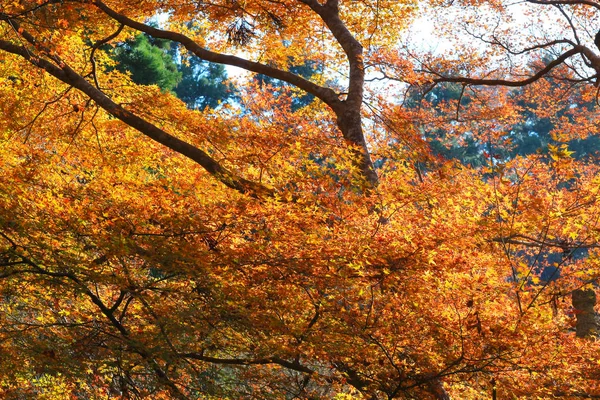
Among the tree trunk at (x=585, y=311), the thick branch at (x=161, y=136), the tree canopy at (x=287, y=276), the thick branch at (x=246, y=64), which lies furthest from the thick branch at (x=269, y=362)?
the tree trunk at (x=585, y=311)

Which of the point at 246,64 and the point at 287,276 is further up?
the point at 246,64

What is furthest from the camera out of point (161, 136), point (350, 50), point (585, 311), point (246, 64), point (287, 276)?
point (585, 311)

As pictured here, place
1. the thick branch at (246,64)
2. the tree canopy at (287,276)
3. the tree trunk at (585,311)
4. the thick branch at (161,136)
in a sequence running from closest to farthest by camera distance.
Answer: the tree canopy at (287,276) → the thick branch at (161,136) → the thick branch at (246,64) → the tree trunk at (585,311)

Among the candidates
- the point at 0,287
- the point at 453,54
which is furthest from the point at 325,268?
the point at 453,54

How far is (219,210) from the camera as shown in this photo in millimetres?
5477

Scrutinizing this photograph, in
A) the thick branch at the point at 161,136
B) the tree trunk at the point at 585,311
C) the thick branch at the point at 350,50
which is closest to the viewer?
the thick branch at the point at 161,136

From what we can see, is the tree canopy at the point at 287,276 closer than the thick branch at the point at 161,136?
Yes

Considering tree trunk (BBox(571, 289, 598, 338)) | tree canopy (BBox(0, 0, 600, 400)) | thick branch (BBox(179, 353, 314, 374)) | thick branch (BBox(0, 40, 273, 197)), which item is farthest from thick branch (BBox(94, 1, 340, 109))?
tree trunk (BBox(571, 289, 598, 338))

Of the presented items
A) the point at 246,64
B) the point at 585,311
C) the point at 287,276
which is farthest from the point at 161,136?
the point at 585,311

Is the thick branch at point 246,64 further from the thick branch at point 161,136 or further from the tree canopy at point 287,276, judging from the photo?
the thick branch at point 161,136

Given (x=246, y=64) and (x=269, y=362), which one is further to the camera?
(x=246, y=64)

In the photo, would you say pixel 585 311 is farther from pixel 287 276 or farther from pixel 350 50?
pixel 287 276

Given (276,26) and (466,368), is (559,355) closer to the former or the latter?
(466,368)

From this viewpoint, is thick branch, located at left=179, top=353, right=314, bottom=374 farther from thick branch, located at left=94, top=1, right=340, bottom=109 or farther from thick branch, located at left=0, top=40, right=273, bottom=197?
thick branch, located at left=94, top=1, right=340, bottom=109
